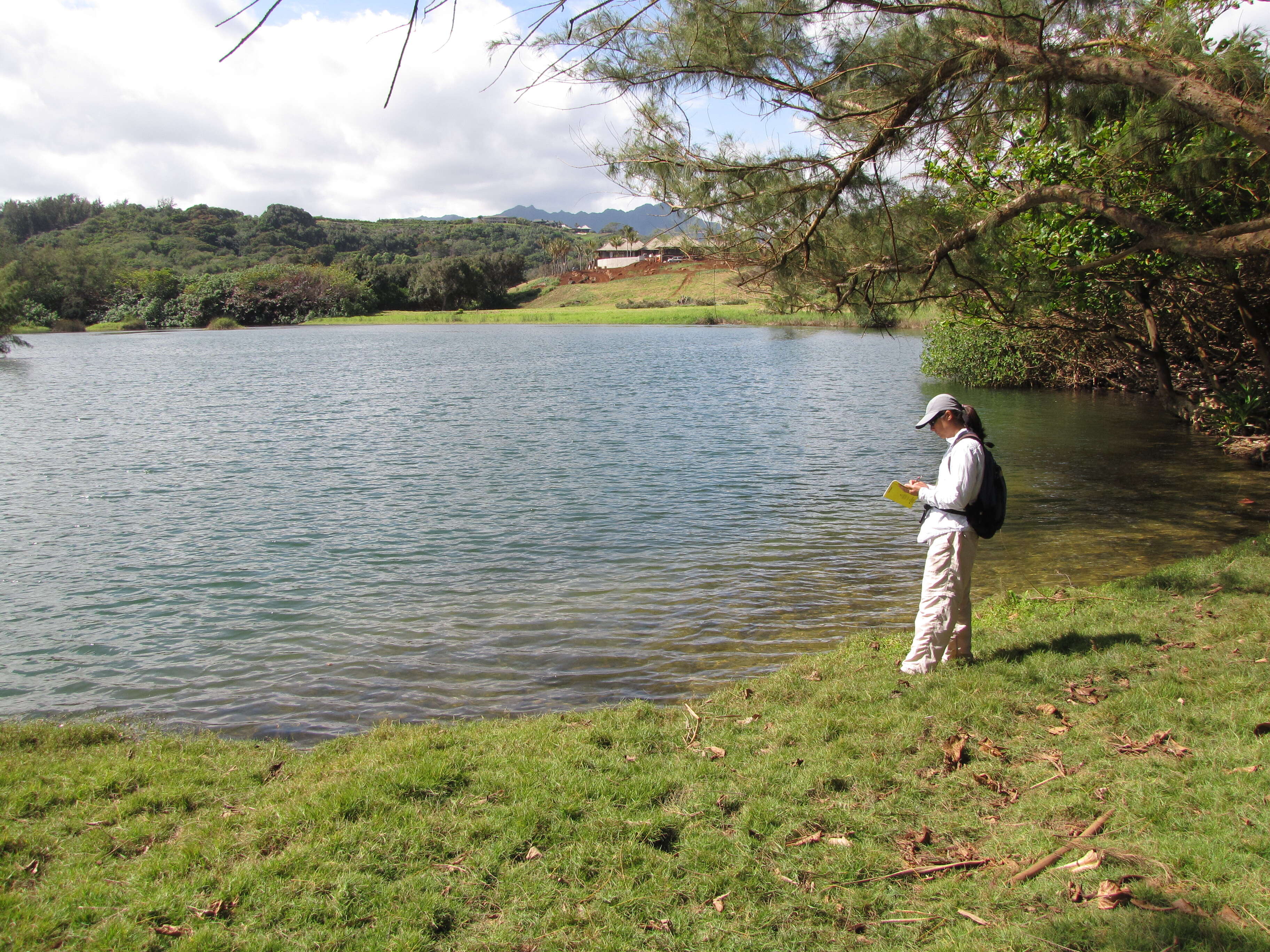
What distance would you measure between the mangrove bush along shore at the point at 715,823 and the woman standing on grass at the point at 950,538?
314 millimetres

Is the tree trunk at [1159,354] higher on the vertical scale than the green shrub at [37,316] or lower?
lower

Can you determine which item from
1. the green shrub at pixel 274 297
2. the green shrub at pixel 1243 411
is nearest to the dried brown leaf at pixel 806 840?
the green shrub at pixel 1243 411

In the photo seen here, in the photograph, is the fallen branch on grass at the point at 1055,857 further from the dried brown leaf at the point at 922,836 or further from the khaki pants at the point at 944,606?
the khaki pants at the point at 944,606

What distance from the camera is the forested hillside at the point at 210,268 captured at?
101 metres

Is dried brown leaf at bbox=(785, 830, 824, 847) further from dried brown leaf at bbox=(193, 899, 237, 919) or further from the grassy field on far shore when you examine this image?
the grassy field on far shore

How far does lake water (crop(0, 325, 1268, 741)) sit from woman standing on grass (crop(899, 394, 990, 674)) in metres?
1.93

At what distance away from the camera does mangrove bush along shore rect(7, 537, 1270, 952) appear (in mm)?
3604

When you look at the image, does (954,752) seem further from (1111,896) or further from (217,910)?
(217,910)

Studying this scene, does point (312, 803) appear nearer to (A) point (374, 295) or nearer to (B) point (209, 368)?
(B) point (209, 368)

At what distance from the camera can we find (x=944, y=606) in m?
6.21

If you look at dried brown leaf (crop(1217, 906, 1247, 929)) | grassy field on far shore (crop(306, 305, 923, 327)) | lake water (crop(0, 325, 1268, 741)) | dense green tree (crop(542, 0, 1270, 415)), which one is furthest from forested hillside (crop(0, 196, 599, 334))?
dried brown leaf (crop(1217, 906, 1247, 929))

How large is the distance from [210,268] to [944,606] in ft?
467

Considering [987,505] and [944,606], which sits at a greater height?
[987,505]

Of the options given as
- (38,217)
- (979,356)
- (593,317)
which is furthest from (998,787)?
(38,217)
